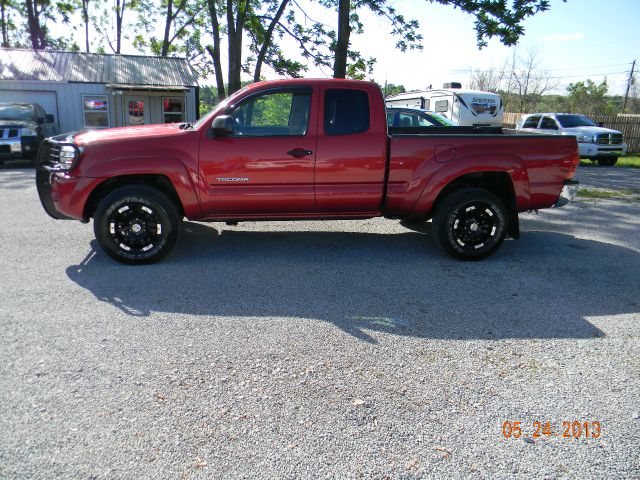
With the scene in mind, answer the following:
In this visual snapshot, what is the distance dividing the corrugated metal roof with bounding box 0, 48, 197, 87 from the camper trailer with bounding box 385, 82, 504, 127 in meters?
11.5

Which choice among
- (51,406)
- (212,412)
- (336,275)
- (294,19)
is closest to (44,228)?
(336,275)

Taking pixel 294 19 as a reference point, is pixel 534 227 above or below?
below

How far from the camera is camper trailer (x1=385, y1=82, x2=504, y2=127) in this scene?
18.4 meters

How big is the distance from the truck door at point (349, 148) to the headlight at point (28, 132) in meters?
12.5

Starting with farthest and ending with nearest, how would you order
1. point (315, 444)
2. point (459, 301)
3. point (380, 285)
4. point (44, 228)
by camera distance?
point (44, 228), point (380, 285), point (459, 301), point (315, 444)

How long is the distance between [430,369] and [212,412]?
1.47 meters

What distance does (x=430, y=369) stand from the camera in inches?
136

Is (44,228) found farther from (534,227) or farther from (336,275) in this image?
(534,227)

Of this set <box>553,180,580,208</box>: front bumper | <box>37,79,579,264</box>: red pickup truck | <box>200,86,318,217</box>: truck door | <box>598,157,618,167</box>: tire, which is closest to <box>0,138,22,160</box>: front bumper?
Answer: <box>37,79,579,264</box>: red pickup truck

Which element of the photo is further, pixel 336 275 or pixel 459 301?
pixel 336 275

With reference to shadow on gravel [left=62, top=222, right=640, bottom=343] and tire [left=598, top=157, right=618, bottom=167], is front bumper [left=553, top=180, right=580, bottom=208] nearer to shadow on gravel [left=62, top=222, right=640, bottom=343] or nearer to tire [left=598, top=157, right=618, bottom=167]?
shadow on gravel [left=62, top=222, right=640, bottom=343]

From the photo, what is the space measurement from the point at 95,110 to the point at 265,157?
19842 mm

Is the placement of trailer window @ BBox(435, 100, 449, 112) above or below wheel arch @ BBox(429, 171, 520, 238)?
above
